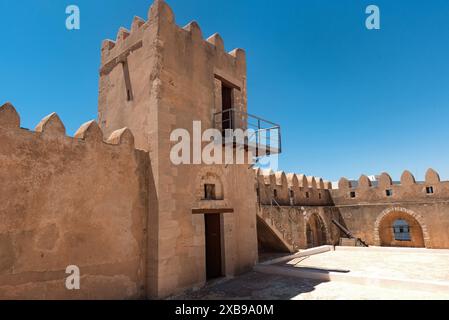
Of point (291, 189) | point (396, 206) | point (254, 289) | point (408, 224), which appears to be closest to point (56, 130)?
point (254, 289)

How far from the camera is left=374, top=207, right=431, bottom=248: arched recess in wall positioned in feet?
68.6

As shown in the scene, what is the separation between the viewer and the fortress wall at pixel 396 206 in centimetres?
2031

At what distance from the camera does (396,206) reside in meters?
→ 21.9

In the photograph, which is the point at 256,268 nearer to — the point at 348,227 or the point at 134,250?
the point at 134,250

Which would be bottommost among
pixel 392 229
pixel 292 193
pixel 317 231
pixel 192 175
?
pixel 392 229

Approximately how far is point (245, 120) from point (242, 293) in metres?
6.27

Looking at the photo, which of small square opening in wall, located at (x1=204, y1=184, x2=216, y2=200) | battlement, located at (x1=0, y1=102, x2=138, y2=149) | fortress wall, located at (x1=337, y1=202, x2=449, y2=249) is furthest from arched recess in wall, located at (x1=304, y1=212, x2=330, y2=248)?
battlement, located at (x1=0, y1=102, x2=138, y2=149)

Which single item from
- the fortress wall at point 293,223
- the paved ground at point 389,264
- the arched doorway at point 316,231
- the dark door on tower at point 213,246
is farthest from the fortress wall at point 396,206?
the dark door on tower at point 213,246

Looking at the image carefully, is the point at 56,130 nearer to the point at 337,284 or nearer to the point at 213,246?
the point at 213,246

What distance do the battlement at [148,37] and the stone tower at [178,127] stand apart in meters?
0.03

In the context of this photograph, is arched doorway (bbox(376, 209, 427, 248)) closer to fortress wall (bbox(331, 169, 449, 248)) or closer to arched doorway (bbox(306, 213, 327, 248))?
fortress wall (bbox(331, 169, 449, 248))

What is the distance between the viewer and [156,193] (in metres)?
7.60

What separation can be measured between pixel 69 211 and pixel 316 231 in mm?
19235
